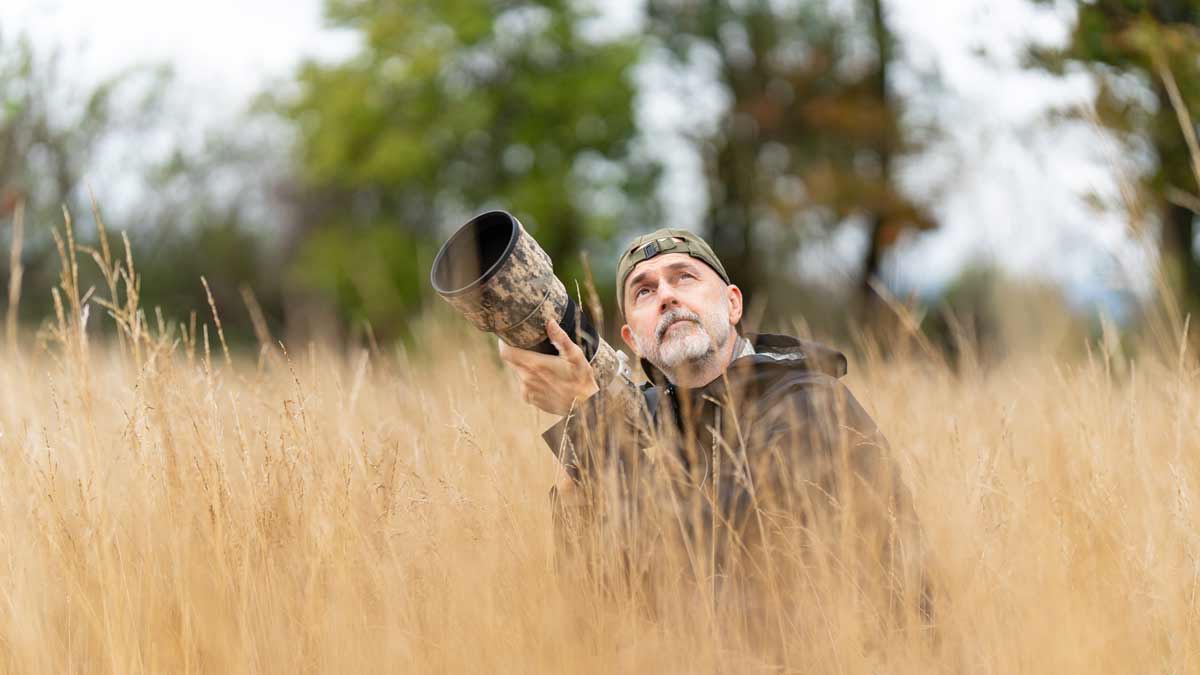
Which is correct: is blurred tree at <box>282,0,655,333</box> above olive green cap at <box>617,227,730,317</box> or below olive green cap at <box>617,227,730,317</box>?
below

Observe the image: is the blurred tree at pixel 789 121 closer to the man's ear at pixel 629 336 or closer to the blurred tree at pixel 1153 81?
the blurred tree at pixel 1153 81

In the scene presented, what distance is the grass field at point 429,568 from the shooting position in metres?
2.07

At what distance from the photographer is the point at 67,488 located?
2.75 metres

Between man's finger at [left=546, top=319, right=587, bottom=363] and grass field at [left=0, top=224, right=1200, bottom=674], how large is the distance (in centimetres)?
28

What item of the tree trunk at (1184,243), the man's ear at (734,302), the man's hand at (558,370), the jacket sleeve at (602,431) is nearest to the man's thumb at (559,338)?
the man's hand at (558,370)

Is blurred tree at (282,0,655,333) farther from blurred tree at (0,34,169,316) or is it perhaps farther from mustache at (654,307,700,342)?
mustache at (654,307,700,342)

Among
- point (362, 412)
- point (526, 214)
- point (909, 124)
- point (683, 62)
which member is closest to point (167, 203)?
point (526, 214)

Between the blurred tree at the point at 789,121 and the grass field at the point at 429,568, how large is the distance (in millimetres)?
15655

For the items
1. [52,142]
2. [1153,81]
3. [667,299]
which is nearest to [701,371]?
[667,299]

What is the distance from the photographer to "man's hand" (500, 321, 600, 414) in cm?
225

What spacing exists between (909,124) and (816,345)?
1715cm

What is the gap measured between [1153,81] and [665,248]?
735cm

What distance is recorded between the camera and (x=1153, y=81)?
323 inches

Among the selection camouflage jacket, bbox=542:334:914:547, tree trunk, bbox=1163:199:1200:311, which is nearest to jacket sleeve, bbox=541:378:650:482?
camouflage jacket, bbox=542:334:914:547
